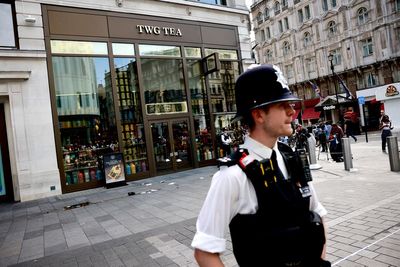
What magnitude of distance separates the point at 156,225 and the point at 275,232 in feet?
16.9

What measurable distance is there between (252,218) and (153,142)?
12.5 metres

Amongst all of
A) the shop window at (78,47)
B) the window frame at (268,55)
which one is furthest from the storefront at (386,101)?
the shop window at (78,47)

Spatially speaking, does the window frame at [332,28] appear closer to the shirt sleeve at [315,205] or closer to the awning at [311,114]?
the awning at [311,114]

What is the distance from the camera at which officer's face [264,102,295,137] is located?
1.60 m

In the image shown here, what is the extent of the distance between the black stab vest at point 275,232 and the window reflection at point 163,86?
41.2 feet

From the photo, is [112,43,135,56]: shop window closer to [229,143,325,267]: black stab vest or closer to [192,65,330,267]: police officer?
[192,65,330,267]: police officer

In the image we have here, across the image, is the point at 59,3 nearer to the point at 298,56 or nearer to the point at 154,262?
the point at 154,262

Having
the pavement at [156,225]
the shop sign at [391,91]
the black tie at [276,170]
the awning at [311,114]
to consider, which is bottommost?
the pavement at [156,225]

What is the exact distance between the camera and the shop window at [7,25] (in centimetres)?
1127

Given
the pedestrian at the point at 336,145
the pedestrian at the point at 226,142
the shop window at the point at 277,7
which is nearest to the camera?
the pedestrian at the point at 336,145

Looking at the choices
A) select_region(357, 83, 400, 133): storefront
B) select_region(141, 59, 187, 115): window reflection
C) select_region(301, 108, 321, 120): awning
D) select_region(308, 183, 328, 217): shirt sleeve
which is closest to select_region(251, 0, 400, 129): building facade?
select_region(357, 83, 400, 133): storefront

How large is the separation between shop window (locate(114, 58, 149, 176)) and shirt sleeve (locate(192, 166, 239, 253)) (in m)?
11.9

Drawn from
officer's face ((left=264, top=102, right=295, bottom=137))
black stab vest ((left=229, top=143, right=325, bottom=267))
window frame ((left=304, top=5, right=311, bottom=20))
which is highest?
window frame ((left=304, top=5, right=311, bottom=20))

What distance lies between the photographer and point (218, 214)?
1441mm
